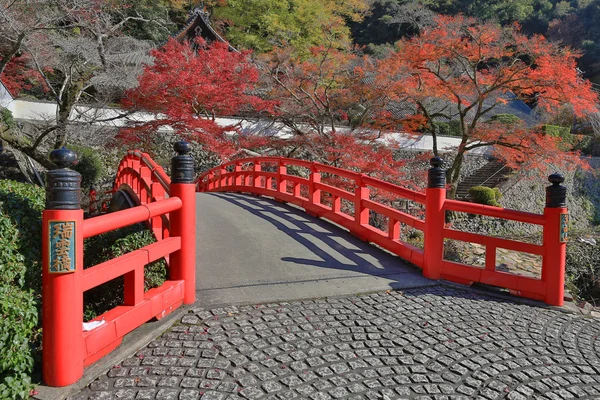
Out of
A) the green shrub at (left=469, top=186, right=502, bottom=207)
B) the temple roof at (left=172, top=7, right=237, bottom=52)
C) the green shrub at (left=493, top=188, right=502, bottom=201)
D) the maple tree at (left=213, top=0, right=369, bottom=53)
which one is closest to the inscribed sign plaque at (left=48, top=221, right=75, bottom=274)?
the green shrub at (left=469, top=186, right=502, bottom=207)

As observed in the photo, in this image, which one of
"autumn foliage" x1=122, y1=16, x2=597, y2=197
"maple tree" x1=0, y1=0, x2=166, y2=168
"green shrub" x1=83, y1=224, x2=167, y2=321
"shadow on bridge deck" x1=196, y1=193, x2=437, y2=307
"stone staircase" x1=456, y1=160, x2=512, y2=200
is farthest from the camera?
"stone staircase" x1=456, y1=160, x2=512, y2=200

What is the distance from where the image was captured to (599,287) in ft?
25.3

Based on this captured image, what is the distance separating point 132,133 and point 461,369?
1032cm

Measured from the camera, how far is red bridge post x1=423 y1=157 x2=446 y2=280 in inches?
189

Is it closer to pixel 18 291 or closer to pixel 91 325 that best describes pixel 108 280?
pixel 91 325

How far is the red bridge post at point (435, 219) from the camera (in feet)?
15.7

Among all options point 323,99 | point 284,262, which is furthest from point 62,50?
point 284,262

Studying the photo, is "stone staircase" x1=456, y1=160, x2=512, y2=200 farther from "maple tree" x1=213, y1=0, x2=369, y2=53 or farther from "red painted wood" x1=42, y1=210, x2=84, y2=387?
"red painted wood" x1=42, y1=210, x2=84, y2=387

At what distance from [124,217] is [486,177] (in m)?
20.5

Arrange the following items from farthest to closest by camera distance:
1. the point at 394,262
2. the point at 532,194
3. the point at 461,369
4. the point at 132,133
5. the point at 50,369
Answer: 1. the point at 532,194
2. the point at 132,133
3. the point at 394,262
4. the point at 461,369
5. the point at 50,369

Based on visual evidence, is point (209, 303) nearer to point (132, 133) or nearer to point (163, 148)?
point (132, 133)

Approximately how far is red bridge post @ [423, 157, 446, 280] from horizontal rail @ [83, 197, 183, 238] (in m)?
2.83

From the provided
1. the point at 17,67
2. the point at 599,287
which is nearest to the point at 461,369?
the point at 599,287

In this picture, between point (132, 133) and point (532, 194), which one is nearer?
point (132, 133)
